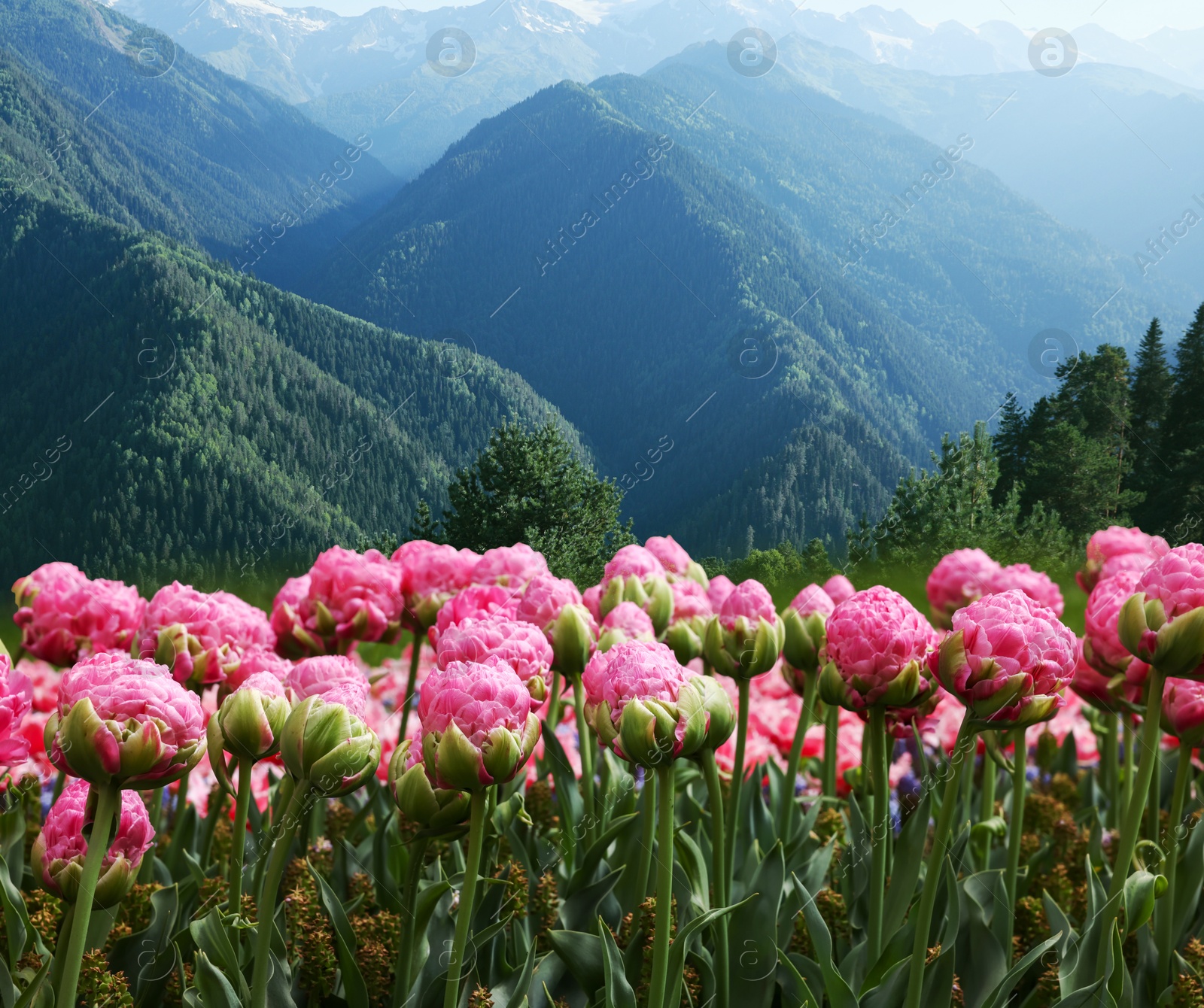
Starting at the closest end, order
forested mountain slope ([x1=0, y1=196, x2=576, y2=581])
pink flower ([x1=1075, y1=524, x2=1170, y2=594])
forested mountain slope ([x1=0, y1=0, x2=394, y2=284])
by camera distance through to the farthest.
A: pink flower ([x1=1075, y1=524, x2=1170, y2=594]) → forested mountain slope ([x1=0, y1=196, x2=576, y2=581]) → forested mountain slope ([x1=0, y1=0, x2=394, y2=284])

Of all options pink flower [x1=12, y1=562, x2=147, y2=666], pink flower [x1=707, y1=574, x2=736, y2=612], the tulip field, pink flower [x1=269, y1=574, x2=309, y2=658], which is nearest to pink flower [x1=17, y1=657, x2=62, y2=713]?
the tulip field

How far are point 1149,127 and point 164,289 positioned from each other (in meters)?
173

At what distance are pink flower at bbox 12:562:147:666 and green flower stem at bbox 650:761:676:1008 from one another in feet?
5.18

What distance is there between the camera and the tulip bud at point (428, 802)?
1.27 meters

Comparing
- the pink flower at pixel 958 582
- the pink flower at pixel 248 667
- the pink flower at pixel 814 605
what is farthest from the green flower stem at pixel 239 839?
the pink flower at pixel 958 582

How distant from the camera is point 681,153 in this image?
123 m

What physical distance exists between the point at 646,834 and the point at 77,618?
1.68 metres

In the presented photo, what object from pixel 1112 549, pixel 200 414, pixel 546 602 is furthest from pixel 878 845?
pixel 200 414

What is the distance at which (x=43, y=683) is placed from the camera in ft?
15.5

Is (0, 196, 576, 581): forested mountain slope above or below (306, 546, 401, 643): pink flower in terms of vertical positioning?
below

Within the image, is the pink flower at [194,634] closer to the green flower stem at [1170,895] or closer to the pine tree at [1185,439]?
the green flower stem at [1170,895]

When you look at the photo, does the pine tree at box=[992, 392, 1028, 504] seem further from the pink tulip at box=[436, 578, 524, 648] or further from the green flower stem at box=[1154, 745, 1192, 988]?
the pink tulip at box=[436, 578, 524, 648]

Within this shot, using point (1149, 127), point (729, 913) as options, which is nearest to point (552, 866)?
point (729, 913)

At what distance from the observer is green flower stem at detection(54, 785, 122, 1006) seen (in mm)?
1113
